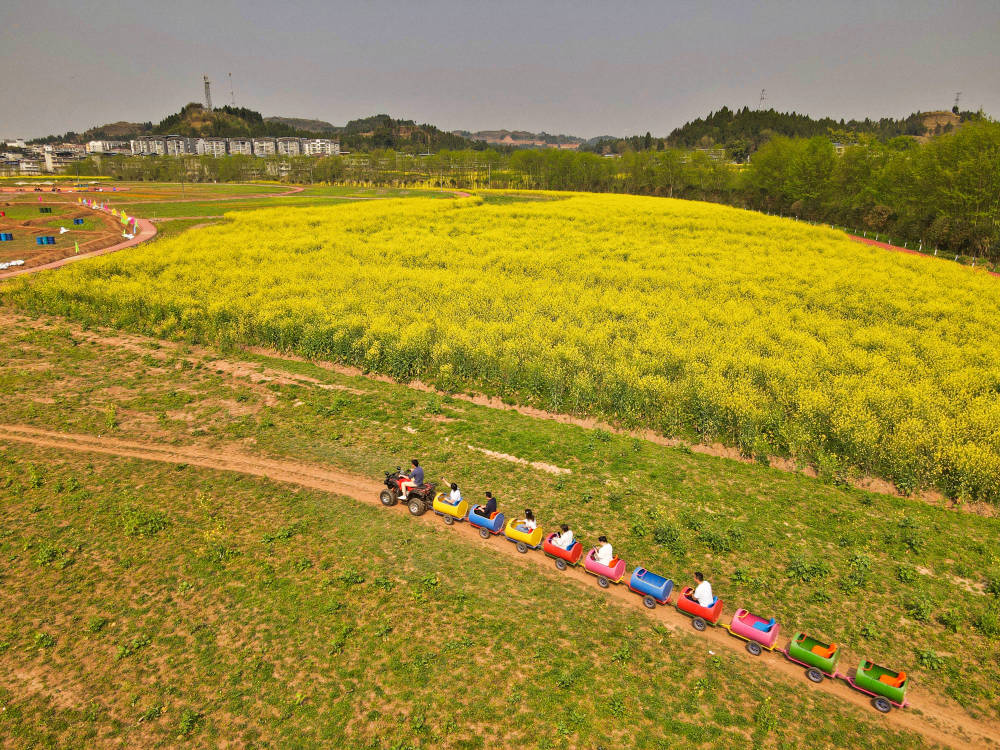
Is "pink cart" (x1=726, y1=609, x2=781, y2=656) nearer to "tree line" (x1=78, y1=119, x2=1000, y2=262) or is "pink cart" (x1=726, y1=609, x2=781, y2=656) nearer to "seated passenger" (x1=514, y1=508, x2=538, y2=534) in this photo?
"seated passenger" (x1=514, y1=508, x2=538, y2=534)

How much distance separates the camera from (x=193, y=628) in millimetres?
14891

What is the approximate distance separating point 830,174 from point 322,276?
329ft

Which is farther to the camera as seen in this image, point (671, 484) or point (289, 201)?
point (289, 201)

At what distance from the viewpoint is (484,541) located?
18.8m

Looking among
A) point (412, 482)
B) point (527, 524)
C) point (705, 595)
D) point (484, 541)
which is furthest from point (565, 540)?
point (412, 482)

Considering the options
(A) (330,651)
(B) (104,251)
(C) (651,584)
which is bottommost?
(A) (330,651)

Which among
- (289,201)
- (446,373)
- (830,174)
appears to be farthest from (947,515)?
(289,201)

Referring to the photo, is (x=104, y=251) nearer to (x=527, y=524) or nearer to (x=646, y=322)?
(x=646, y=322)

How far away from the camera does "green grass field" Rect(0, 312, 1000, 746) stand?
51.2ft

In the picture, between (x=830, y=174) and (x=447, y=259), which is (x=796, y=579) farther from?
(x=830, y=174)

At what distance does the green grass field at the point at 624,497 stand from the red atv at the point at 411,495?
1081 millimetres

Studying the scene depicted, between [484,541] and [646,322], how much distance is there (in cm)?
2546

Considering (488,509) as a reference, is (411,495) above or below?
below

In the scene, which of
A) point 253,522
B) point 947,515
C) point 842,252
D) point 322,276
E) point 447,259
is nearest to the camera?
point 253,522
